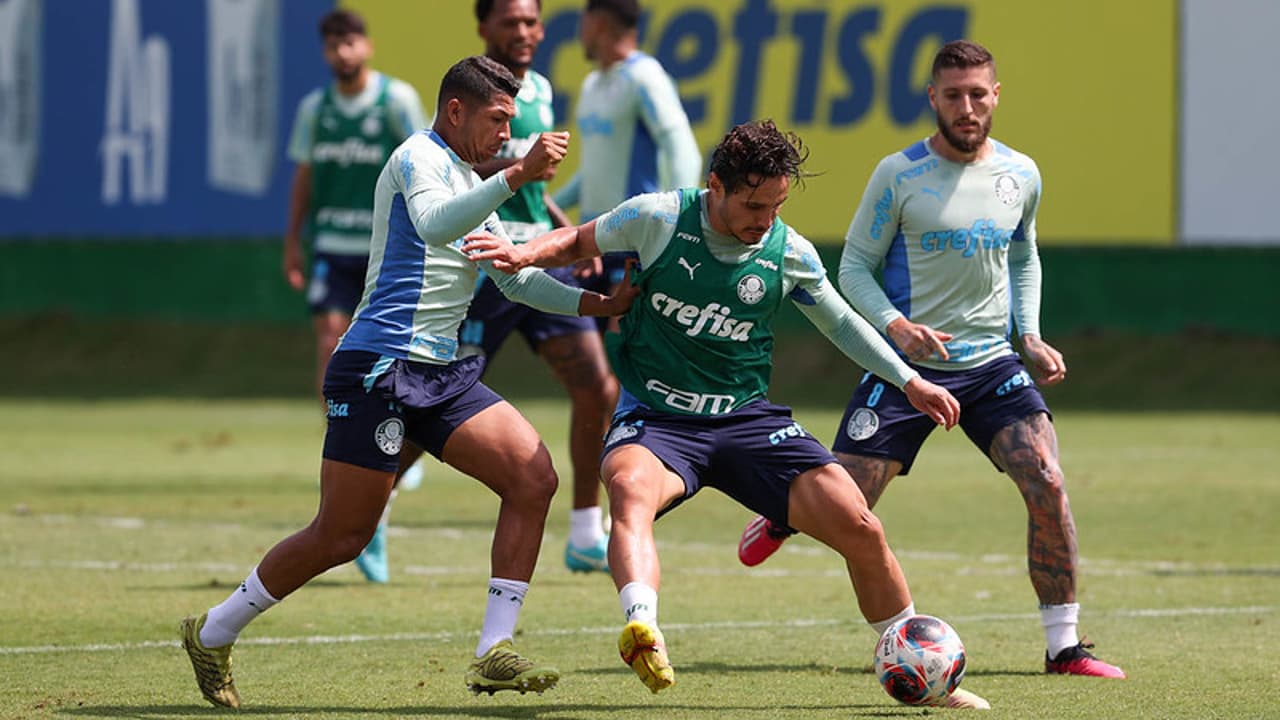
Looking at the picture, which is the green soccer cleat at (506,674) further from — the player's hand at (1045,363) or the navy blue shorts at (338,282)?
the navy blue shorts at (338,282)

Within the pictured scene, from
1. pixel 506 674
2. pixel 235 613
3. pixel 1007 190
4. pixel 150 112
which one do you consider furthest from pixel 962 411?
pixel 150 112

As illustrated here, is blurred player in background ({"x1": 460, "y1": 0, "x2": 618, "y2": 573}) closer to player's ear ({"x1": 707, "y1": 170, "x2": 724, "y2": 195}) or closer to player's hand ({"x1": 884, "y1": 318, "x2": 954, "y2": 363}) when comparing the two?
player's hand ({"x1": 884, "y1": 318, "x2": 954, "y2": 363})

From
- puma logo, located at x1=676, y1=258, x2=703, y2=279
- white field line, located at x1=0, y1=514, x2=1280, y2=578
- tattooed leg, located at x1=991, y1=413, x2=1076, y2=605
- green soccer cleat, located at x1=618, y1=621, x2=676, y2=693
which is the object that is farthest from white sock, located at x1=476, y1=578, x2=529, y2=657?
white field line, located at x1=0, y1=514, x2=1280, y2=578

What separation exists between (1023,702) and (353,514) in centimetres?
229

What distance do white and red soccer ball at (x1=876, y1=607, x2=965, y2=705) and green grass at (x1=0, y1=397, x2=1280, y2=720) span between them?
4.4 inches

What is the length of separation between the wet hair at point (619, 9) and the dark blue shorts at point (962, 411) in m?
3.93

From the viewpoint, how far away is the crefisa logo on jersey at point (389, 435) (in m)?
7.34

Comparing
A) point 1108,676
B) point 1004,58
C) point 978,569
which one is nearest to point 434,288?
point 1108,676

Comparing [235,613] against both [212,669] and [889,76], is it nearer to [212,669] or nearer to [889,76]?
[212,669]

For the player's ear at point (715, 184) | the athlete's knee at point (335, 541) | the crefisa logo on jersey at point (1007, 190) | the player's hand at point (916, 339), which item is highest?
the crefisa logo on jersey at point (1007, 190)

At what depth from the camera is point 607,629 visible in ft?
29.9

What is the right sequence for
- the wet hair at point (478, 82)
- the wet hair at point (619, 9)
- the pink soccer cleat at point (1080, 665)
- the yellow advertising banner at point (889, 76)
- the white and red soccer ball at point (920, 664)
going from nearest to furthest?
the white and red soccer ball at point (920, 664) < the wet hair at point (478, 82) < the pink soccer cleat at point (1080, 665) < the wet hair at point (619, 9) < the yellow advertising banner at point (889, 76)

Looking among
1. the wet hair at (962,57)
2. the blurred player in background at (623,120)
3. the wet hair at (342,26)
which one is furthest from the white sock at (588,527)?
the wet hair at (342,26)

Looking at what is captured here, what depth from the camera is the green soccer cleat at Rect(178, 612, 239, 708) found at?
7250mm
